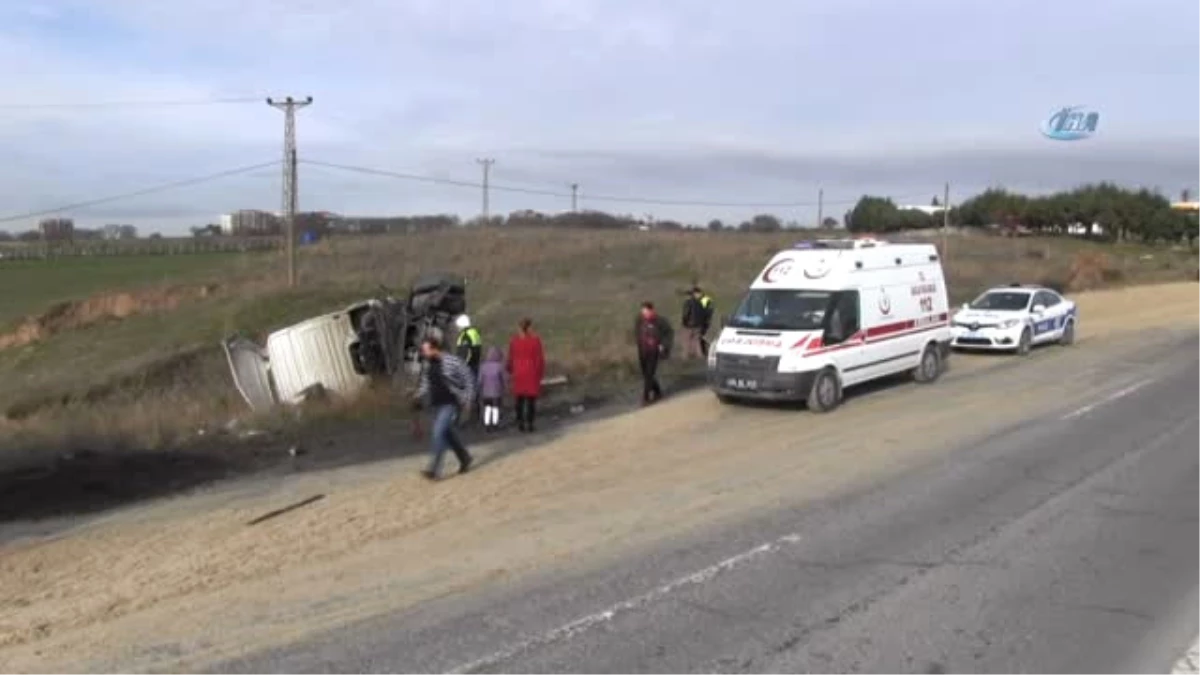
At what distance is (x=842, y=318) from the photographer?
1878 centimetres

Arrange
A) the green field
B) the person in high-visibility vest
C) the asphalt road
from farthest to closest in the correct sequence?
1. the green field
2. the person in high-visibility vest
3. the asphalt road

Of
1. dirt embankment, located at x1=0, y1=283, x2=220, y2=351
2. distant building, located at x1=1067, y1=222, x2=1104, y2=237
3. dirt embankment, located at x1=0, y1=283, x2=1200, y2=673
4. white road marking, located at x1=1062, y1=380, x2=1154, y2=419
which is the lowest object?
dirt embankment, located at x1=0, y1=283, x2=220, y2=351

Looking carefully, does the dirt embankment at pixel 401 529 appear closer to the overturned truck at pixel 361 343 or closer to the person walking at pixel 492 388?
the person walking at pixel 492 388

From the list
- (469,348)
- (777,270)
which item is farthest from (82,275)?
(777,270)

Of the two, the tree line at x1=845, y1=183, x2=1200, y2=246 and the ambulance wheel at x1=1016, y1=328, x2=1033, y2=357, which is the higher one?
the tree line at x1=845, y1=183, x2=1200, y2=246

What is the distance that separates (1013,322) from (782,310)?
10455mm

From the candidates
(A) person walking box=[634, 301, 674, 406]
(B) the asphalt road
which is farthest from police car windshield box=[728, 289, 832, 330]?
(B) the asphalt road

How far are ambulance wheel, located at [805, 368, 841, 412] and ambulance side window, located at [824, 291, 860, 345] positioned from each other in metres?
0.57

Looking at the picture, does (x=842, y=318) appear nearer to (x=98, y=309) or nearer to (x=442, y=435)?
(x=442, y=435)

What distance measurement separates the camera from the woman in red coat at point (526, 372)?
55.1ft

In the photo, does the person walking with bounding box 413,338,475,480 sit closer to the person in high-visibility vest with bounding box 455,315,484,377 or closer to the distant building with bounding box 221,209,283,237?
the person in high-visibility vest with bounding box 455,315,484,377

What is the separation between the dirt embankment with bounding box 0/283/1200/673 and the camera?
7504 mm

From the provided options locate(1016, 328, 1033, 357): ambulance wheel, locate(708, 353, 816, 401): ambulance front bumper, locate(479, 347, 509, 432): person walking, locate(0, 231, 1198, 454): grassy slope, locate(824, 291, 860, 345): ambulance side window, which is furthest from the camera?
locate(1016, 328, 1033, 357): ambulance wheel

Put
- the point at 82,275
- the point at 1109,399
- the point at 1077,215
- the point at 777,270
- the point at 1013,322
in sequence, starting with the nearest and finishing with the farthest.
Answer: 1. the point at 1109,399
2. the point at 777,270
3. the point at 1013,322
4. the point at 82,275
5. the point at 1077,215
